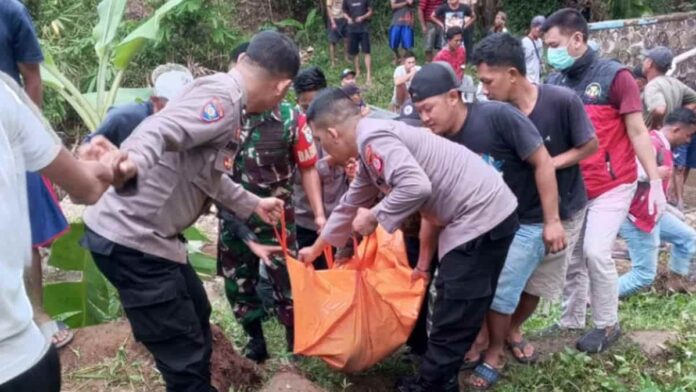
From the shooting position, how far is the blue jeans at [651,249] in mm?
5902

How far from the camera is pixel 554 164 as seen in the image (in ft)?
13.1

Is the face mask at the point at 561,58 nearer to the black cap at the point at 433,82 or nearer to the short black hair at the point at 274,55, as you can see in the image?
the black cap at the point at 433,82

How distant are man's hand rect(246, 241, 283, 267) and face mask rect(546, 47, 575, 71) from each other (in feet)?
6.16

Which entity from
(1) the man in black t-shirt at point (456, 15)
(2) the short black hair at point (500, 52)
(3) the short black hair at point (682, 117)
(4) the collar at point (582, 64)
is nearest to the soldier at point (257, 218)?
(2) the short black hair at point (500, 52)

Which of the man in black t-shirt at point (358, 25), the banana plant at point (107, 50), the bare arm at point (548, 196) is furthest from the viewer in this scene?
the man in black t-shirt at point (358, 25)

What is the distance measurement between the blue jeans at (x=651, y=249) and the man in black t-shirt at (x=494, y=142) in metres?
2.23

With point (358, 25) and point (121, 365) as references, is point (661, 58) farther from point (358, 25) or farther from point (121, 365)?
point (358, 25)

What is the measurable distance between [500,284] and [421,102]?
0.98 meters

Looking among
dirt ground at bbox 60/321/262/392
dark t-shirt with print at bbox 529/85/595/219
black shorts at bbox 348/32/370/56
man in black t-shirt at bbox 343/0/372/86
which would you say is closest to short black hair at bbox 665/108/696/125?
dark t-shirt with print at bbox 529/85/595/219

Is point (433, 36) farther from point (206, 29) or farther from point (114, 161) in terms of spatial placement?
point (114, 161)

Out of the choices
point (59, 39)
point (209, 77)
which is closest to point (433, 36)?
point (59, 39)

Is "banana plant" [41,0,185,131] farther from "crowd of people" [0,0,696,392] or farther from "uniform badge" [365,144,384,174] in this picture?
"uniform badge" [365,144,384,174]

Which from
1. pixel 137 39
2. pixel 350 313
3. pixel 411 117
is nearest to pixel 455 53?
pixel 137 39

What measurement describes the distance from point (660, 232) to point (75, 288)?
4.27 m
